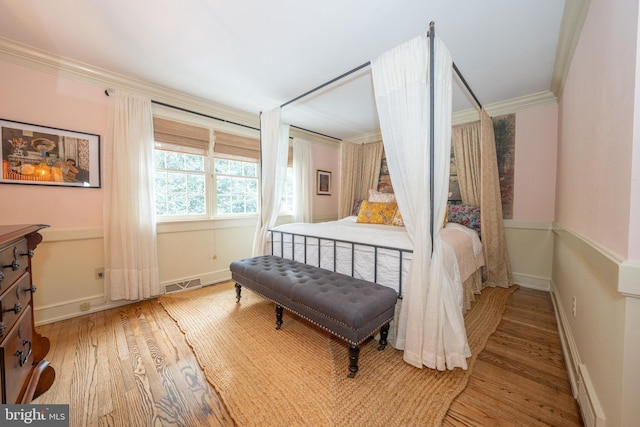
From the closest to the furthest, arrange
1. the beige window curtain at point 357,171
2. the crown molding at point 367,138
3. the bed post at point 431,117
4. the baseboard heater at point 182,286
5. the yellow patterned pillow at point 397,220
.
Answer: the bed post at point 431,117
the baseboard heater at point 182,286
the yellow patterned pillow at point 397,220
the beige window curtain at point 357,171
the crown molding at point 367,138

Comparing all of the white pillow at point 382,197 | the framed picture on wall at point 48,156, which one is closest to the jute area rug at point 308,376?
the framed picture on wall at point 48,156

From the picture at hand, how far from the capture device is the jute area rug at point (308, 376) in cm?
127

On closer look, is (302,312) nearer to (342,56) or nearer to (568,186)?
(342,56)

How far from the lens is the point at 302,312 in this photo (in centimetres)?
181

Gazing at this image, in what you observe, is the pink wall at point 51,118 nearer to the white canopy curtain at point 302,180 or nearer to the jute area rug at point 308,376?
the jute area rug at point 308,376

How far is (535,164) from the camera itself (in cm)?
299

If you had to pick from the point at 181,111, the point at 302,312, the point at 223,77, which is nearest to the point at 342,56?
the point at 223,77

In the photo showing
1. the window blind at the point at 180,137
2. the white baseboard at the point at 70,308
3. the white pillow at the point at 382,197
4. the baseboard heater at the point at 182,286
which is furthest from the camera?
the white pillow at the point at 382,197

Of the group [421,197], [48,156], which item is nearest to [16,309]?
[48,156]

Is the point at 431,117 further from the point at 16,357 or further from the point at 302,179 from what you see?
the point at 302,179

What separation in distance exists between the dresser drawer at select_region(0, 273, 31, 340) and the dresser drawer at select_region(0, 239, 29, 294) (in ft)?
0.10

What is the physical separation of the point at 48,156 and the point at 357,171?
12.9 feet

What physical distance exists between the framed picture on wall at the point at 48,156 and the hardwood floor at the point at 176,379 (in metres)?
1.34

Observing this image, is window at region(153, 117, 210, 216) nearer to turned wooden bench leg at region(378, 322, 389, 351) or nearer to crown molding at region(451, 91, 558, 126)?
turned wooden bench leg at region(378, 322, 389, 351)
